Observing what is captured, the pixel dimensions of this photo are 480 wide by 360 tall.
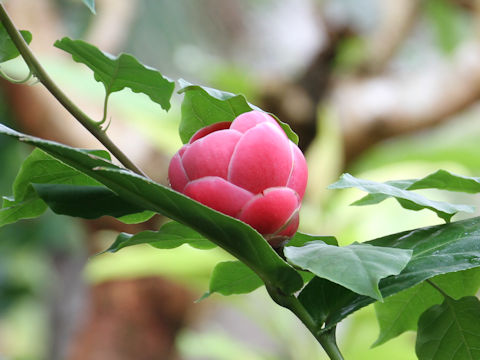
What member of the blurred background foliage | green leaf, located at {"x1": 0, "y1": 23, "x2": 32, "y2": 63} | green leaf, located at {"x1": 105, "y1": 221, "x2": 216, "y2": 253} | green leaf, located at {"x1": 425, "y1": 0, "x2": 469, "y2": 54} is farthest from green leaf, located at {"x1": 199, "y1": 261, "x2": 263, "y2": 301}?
green leaf, located at {"x1": 425, "y1": 0, "x2": 469, "y2": 54}

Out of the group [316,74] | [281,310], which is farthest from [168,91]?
[316,74]

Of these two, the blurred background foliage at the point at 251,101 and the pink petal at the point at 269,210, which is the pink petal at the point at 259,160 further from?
the blurred background foliage at the point at 251,101

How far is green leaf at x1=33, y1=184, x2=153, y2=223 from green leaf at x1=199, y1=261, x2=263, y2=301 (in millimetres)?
72

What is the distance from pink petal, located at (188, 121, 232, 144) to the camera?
299mm

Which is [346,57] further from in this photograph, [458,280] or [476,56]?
[458,280]

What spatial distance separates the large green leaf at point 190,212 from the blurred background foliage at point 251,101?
1028 mm

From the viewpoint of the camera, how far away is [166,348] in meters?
2.06

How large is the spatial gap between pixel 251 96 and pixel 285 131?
172 cm

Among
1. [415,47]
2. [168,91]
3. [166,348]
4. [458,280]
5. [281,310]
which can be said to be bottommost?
[166,348]

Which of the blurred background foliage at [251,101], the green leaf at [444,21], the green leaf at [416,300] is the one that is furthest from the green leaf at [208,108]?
the green leaf at [444,21]

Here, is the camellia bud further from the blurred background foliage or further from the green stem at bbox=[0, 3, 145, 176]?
the blurred background foliage

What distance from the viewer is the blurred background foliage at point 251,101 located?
4.84ft

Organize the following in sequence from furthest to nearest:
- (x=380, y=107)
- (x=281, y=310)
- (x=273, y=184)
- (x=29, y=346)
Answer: (x=29, y=346) → (x=380, y=107) → (x=281, y=310) → (x=273, y=184)

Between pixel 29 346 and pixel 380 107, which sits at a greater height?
pixel 380 107
